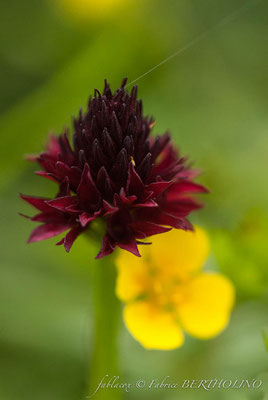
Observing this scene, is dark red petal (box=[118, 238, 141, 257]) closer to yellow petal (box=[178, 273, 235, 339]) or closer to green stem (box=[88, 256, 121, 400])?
green stem (box=[88, 256, 121, 400])

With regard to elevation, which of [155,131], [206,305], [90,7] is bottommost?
[206,305]

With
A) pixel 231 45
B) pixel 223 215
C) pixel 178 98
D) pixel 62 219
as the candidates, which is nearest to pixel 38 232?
pixel 62 219

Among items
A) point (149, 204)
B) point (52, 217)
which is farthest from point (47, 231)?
point (149, 204)

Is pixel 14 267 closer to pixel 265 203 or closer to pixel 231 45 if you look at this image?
pixel 265 203

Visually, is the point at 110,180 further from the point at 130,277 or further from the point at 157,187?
the point at 130,277

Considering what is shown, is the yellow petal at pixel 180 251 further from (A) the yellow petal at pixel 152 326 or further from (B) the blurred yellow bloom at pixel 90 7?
(B) the blurred yellow bloom at pixel 90 7

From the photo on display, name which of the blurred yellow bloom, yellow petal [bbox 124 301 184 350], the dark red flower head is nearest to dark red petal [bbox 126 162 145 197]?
the dark red flower head
